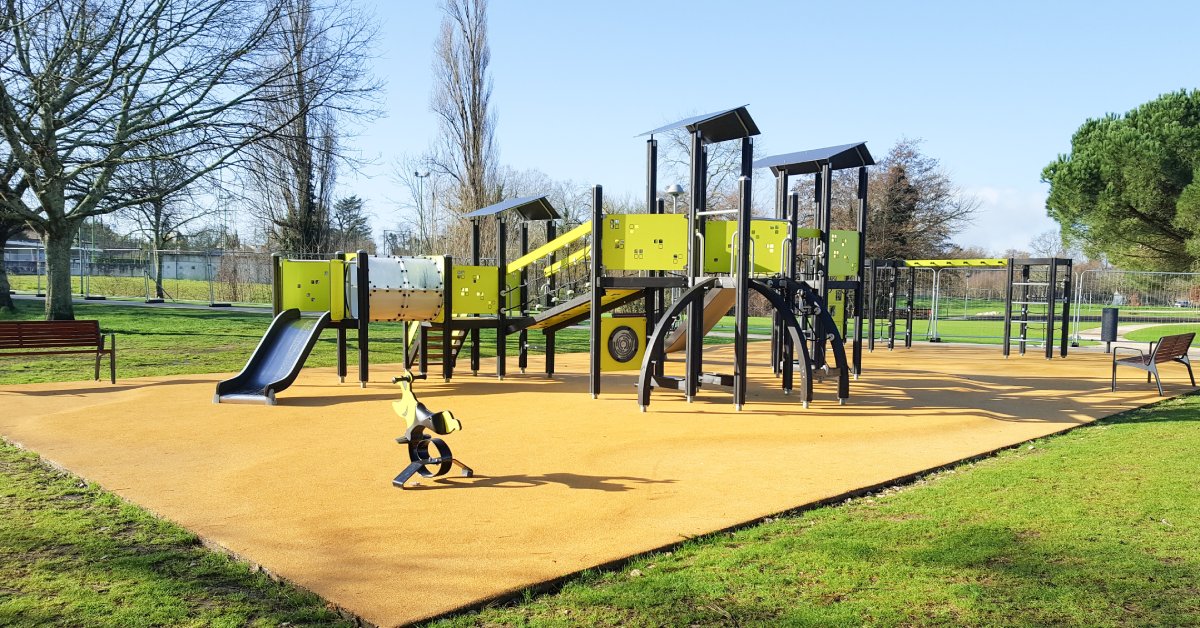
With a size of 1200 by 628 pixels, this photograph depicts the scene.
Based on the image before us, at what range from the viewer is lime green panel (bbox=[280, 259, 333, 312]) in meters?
11.9

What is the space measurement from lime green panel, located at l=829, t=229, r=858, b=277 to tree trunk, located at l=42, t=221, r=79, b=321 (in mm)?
17885

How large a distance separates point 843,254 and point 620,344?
418cm

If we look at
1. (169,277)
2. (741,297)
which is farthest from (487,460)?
(169,277)

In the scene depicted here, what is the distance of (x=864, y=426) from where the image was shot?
912 cm

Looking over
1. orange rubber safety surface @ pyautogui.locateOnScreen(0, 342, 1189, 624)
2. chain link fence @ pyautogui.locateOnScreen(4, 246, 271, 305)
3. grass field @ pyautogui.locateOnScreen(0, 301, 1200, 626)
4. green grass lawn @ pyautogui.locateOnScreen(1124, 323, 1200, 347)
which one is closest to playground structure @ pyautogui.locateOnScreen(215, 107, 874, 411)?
orange rubber safety surface @ pyautogui.locateOnScreen(0, 342, 1189, 624)

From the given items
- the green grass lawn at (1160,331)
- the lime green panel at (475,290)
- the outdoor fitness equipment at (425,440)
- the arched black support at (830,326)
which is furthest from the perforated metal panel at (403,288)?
the green grass lawn at (1160,331)

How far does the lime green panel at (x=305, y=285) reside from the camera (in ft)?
38.9

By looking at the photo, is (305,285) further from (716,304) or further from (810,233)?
(810,233)

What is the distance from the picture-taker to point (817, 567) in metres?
4.34

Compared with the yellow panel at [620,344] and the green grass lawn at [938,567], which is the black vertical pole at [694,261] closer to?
the yellow panel at [620,344]

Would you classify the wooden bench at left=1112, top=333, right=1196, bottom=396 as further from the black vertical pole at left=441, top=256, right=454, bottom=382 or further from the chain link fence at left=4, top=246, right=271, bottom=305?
the chain link fence at left=4, top=246, right=271, bottom=305

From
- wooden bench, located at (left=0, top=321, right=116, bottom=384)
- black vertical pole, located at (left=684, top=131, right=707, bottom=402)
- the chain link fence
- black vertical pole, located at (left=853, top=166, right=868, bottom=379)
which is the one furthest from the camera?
the chain link fence

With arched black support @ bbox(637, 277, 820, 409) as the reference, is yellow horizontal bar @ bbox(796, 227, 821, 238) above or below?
above

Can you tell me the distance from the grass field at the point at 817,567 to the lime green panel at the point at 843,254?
24.0 feet
